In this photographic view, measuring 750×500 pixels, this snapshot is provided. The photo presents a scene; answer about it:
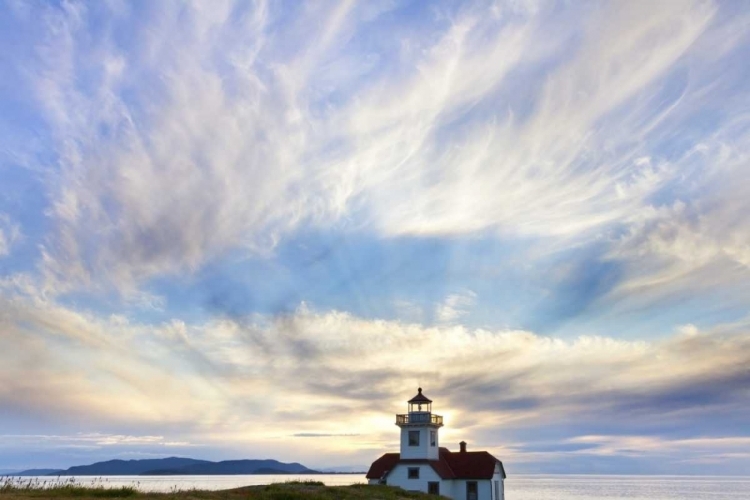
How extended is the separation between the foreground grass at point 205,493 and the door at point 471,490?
405 inches

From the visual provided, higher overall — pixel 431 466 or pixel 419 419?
pixel 419 419

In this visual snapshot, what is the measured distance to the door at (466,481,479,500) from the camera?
184 ft

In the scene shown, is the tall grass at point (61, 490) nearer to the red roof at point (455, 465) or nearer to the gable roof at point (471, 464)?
the red roof at point (455, 465)

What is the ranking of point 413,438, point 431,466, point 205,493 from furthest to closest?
1. point 413,438
2. point 431,466
3. point 205,493

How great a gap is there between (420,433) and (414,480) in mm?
4268

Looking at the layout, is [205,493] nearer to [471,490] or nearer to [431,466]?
[431,466]

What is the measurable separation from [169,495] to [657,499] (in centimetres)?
10897

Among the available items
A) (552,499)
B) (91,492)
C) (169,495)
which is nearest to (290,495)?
(169,495)

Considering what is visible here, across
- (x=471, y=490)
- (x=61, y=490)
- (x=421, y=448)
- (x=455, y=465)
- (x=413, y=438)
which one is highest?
(x=413, y=438)

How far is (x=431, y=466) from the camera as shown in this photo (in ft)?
184

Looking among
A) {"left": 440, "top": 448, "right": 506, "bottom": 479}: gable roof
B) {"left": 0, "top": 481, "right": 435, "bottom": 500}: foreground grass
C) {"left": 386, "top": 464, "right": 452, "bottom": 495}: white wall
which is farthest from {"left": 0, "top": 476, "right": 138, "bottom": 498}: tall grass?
{"left": 440, "top": 448, "right": 506, "bottom": 479}: gable roof

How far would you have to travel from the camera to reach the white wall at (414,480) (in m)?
55.6

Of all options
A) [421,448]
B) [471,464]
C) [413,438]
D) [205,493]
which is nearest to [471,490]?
[471,464]

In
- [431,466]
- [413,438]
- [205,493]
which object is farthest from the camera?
[413,438]
